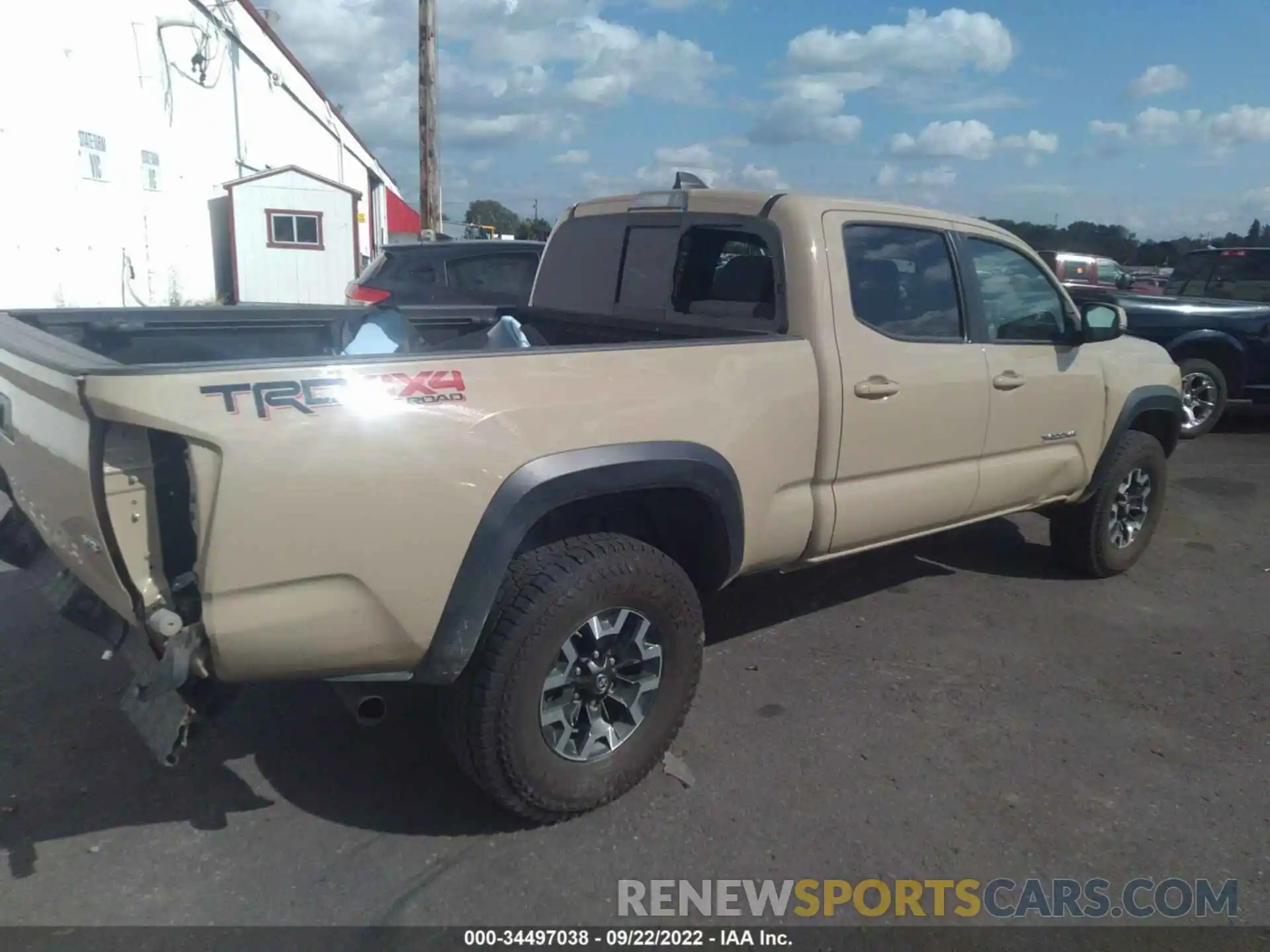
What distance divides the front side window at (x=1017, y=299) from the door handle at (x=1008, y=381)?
0.17 metres

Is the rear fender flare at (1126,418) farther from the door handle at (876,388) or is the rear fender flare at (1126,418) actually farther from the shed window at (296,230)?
the shed window at (296,230)

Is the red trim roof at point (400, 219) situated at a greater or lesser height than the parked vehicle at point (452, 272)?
greater

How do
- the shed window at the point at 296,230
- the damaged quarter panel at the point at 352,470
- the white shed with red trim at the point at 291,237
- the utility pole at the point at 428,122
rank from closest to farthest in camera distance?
the damaged quarter panel at the point at 352,470 < the utility pole at the point at 428,122 < the white shed with red trim at the point at 291,237 < the shed window at the point at 296,230

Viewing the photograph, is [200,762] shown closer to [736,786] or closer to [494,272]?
[736,786]

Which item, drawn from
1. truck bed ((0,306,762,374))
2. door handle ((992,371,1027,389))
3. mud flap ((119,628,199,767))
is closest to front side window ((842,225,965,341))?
door handle ((992,371,1027,389))

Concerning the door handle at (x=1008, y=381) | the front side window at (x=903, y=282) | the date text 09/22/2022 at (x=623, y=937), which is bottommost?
the date text 09/22/2022 at (x=623, y=937)

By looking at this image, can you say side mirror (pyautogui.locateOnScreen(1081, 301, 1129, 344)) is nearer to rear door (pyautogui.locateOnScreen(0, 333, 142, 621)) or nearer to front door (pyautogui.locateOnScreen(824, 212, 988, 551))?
front door (pyautogui.locateOnScreen(824, 212, 988, 551))

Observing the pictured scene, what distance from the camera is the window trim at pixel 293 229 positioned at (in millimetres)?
18406

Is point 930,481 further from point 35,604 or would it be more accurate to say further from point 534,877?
point 35,604

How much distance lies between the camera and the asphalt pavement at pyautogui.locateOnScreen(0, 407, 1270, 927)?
115 inches

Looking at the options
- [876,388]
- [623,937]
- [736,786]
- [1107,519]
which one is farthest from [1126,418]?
[623,937]

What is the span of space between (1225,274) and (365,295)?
366 inches

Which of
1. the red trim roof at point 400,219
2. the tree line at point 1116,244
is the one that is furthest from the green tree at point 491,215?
the tree line at point 1116,244

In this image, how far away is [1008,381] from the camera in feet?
14.9
